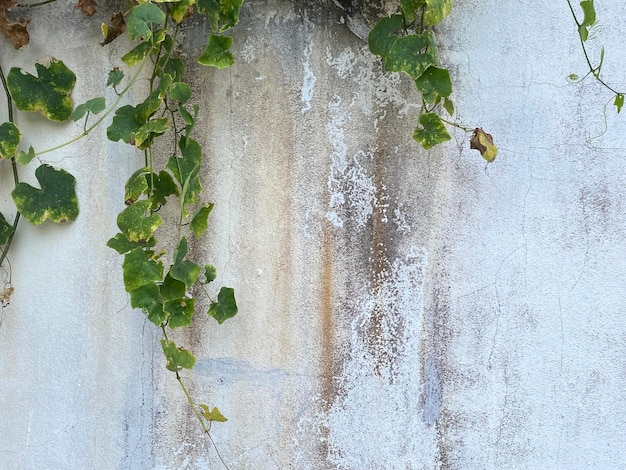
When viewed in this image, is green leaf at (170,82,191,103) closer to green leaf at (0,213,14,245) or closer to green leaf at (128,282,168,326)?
green leaf at (128,282,168,326)

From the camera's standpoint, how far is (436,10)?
4.03 ft

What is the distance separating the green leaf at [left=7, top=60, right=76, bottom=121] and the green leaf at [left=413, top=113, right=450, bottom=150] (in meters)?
0.84

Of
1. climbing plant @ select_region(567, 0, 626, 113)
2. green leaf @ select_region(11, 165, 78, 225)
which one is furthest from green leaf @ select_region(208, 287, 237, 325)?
climbing plant @ select_region(567, 0, 626, 113)

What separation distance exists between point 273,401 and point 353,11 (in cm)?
96

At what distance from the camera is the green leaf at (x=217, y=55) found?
4.27 ft

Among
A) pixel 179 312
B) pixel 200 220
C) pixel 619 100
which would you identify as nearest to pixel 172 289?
pixel 179 312

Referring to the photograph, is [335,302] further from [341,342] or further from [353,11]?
[353,11]

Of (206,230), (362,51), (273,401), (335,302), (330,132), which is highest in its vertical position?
(362,51)

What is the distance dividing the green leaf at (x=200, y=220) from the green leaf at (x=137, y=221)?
79mm

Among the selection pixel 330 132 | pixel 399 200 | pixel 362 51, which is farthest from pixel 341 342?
pixel 362 51

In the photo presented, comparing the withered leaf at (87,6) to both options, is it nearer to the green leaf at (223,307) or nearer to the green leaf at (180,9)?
the green leaf at (180,9)

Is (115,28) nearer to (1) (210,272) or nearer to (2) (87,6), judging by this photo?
(2) (87,6)

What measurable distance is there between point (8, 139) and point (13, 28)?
10.7 inches

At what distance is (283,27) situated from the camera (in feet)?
4.73
